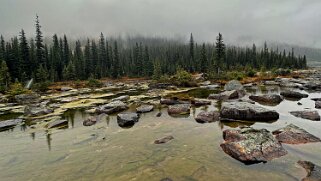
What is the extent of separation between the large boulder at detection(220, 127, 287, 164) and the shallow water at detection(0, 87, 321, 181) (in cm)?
43

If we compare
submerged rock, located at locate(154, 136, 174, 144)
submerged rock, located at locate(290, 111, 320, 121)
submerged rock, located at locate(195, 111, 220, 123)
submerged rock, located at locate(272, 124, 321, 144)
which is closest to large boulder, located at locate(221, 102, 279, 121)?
submerged rock, located at locate(195, 111, 220, 123)

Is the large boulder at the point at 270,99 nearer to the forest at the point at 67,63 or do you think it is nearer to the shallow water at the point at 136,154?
the shallow water at the point at 136,154

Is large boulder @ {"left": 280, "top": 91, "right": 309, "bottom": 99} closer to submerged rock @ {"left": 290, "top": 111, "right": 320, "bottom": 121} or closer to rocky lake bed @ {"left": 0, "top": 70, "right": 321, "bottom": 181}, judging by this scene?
rocky lake bed @ {"left": 0, "top": 70, "right": 321, "bottom": 181}

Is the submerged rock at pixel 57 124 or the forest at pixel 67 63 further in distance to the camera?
the forest at pixel 67 63

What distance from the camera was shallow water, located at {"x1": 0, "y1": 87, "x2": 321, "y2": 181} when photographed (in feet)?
45.8

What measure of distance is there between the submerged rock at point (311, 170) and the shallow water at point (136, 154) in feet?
1.41

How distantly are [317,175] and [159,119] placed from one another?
16.7 meters


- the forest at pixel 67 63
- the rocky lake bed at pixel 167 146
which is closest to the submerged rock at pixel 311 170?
the rocky lake bed at pixel 167 146

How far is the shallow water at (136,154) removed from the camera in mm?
13969

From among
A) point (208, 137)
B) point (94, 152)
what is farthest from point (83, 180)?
point (208, 137)

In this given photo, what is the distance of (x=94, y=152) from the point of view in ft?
59.0

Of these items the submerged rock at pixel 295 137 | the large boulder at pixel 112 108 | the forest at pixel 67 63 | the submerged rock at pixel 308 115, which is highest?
the forest at pixel 67 63

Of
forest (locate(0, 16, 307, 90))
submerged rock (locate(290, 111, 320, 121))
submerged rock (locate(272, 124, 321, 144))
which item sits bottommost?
submerged rock (locate(272, 124, 321, 144))

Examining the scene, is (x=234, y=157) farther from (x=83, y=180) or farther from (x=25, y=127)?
(x=25, y=127)
